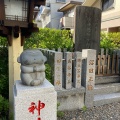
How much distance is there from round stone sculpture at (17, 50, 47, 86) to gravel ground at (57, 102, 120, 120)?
164cm

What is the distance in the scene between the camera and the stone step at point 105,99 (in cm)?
413

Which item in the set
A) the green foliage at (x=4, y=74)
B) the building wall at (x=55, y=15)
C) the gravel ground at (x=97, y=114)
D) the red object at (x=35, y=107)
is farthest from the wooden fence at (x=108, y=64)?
the building wall at (x=55, y=15)

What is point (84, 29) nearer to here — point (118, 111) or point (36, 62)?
point (118, 111)

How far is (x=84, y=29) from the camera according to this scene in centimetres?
590

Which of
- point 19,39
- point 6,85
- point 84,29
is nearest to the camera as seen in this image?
point 19,39

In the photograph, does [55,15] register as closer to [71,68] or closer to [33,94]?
[71,68]

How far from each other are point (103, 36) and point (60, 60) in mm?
5946

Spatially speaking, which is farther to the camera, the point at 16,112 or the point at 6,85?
the point at 6,85

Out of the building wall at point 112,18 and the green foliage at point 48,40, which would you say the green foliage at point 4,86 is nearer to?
the green foliage at point 48,40

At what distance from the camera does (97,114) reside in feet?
12.1

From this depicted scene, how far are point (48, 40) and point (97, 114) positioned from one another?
181 inches

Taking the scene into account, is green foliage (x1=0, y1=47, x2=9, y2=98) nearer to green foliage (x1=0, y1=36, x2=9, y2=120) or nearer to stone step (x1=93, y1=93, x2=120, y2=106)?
green foliage (x1=0, y1=36, x2=9, y2=120)

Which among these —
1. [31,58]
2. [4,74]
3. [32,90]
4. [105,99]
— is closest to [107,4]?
[105,99]

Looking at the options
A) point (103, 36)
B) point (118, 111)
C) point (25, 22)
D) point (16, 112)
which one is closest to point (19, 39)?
point (25, 22)
